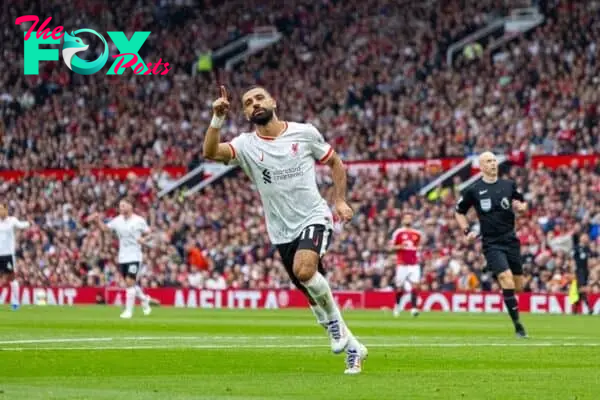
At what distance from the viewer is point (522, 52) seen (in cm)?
4803

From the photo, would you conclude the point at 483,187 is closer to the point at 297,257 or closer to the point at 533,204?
the point at 297,257

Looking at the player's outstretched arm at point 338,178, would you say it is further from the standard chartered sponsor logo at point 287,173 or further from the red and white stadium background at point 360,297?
the red and white stadium background at point 360,297

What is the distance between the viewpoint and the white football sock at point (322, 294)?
13.8 m

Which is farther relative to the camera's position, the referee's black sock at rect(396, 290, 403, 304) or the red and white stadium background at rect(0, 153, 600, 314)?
the red and white stadium background at rect(0, 153, 600, 314)

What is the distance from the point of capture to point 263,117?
1398cm

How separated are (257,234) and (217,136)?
101 feet

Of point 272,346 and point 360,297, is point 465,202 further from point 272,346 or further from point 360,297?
point 360,297

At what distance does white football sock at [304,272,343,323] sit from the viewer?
13773 mm

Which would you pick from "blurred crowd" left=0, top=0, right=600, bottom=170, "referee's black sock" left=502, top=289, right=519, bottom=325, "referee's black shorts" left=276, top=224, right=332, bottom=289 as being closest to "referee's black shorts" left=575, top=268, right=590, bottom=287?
"blurred crowd" left=0, top=0, right=600, bottom=170

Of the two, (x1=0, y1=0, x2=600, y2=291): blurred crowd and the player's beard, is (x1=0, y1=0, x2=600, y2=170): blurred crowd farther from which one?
the player's beard

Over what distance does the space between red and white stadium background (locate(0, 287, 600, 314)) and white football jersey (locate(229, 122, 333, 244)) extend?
20864 millimetres

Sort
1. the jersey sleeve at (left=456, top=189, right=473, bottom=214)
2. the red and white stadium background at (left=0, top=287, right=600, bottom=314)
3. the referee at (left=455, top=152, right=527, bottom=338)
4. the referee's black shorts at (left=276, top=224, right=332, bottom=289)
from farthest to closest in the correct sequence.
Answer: the red and white stadium background at (left=0, top=287, right=600, bottom=314)
the jersey sleeve at (left=456, top=189, right=473, bottom=214)
the referee at (left=455, top=152, right=527, bottom=338)
the referee's black shorts at (left=276, top=224, right=332, bottom=289)

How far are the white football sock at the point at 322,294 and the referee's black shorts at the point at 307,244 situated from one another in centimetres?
20

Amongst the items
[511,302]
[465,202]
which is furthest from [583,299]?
[511,302]
